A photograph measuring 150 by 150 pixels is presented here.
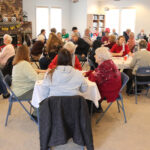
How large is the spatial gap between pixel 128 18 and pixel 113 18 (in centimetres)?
95

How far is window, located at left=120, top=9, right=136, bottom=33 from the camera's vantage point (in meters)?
11.5

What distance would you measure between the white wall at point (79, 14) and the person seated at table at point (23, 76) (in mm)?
9225

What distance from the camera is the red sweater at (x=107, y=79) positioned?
116 inches

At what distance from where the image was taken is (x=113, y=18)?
1236 cm

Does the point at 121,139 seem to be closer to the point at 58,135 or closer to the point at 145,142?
the point at 145,142

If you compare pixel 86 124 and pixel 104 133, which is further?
pixel 104 133

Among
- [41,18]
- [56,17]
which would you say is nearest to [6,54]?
[41,18]

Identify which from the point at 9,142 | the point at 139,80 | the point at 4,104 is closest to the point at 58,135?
the point at 9,142

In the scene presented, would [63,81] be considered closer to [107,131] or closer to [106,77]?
[106,77]

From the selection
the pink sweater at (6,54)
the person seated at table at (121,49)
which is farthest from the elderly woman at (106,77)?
the pink sweater at (6,54)

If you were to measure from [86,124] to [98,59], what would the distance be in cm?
109

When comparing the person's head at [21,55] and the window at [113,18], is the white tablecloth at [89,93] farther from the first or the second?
the window at [113,18]

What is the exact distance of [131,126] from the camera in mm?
3152

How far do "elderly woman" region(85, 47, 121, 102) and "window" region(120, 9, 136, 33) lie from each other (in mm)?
9380
